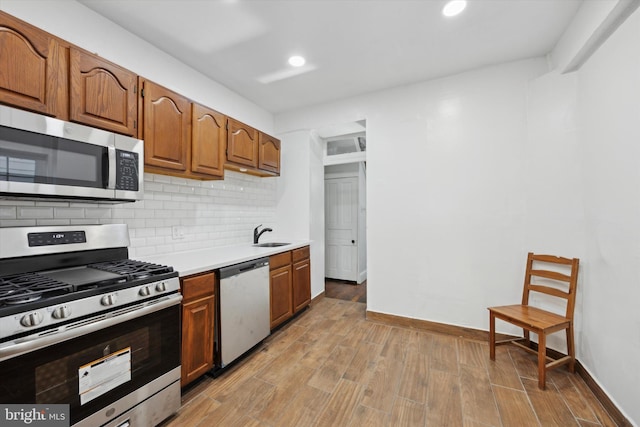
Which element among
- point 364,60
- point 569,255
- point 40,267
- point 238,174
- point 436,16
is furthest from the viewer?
point 238,174

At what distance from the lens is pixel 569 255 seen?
7.04ft

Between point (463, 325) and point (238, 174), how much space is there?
3010 mm

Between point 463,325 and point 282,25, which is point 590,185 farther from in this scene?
point 282,25

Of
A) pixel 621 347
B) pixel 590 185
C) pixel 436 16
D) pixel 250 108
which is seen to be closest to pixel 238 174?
pixel 250 108

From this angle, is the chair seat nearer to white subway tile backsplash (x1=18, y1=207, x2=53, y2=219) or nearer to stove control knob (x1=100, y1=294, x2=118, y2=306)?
stove control knob (x1=100, y1=294, x2=118, y2=306)

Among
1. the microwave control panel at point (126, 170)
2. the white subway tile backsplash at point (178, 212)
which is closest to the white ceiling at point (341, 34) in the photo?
the microwave control panel at point (126, 170)

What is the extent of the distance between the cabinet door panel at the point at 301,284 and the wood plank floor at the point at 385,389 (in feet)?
1.78

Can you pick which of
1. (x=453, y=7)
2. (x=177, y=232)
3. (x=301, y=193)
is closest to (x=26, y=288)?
(x=177, y=232)

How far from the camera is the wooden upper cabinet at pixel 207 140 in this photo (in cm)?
225

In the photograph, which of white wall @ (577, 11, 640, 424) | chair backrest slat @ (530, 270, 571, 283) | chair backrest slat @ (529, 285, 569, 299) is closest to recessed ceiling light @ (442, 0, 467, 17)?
white wall @ (577, 11, 640, 424)

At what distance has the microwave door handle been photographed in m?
1.61

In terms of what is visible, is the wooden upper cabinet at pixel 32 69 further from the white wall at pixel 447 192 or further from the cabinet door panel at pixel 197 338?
the white wall at pixel 447 192

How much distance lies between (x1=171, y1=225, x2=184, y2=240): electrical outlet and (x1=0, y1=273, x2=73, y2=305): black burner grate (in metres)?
1.05

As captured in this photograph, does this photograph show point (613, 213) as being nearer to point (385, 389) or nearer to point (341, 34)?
point (385, 389)
